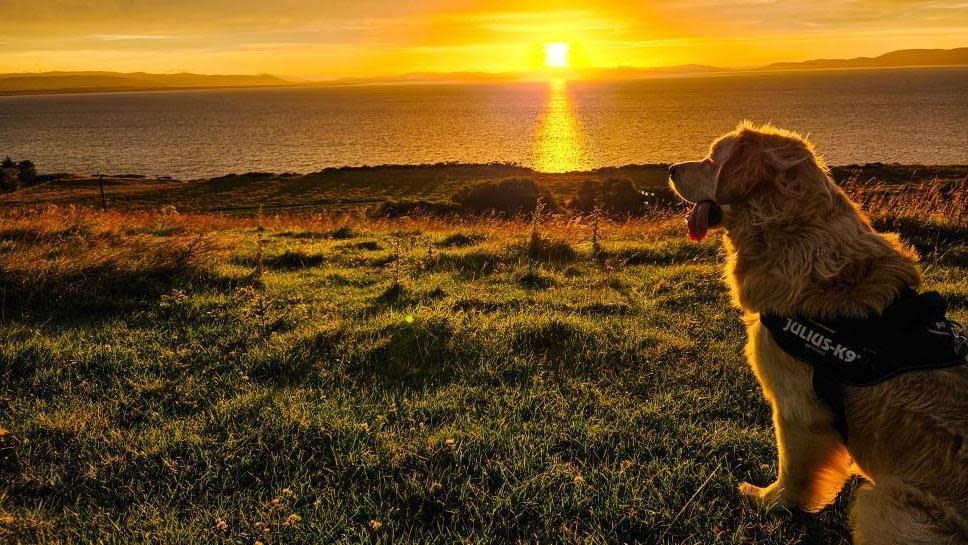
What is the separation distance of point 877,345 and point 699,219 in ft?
4.49

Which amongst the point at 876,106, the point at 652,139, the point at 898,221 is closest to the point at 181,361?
the point at 898,221

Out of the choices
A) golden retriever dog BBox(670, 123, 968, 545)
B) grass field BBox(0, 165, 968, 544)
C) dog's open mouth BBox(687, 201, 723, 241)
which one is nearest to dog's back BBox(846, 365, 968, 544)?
golden retriever dog BBox(670, 123, 968, 545)

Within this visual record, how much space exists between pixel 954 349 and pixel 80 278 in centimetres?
949

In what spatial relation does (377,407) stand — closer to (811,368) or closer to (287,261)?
(811,368)

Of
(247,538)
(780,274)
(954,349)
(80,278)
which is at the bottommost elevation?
(247,538)

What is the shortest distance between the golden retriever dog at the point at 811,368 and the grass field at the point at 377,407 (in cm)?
60

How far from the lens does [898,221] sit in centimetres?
1083

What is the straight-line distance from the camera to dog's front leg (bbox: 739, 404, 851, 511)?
324cm

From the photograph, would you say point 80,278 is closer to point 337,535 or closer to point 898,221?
point 337,535

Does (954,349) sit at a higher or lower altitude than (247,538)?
higher

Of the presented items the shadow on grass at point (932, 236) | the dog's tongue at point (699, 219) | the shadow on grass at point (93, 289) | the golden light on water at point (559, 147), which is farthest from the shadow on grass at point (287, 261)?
the golden light on water at point (559, 147)

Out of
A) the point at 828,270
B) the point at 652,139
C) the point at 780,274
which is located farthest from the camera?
the point at 652,139

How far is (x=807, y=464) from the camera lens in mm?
3350

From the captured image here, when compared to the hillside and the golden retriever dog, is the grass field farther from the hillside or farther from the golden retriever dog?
the hillside
